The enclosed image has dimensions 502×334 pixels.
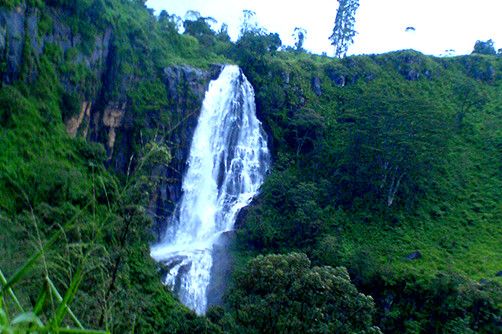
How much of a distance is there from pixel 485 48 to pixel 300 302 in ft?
141

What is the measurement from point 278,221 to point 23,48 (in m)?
13.3

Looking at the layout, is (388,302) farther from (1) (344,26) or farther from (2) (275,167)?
(1) (344,26)

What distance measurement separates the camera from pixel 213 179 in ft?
80.1

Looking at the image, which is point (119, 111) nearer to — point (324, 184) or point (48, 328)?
point (324, 184)

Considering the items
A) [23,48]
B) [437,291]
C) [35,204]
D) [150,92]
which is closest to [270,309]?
[35,204]

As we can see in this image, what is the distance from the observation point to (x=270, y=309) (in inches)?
447

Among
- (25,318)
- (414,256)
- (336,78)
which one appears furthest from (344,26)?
(25,318)

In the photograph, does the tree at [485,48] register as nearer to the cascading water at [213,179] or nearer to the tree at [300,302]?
the cascading water at [213,179]

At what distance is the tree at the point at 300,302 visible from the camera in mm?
10977

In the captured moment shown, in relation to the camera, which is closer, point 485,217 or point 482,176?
point 485,217

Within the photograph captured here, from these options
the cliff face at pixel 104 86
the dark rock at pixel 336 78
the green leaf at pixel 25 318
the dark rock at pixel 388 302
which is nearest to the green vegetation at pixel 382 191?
the dark rock at pixel 388 302

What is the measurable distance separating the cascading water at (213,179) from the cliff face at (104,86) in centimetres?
74

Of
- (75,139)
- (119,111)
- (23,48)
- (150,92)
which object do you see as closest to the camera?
(23,48)

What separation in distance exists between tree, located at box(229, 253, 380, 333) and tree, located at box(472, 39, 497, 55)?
41376 millimetres
